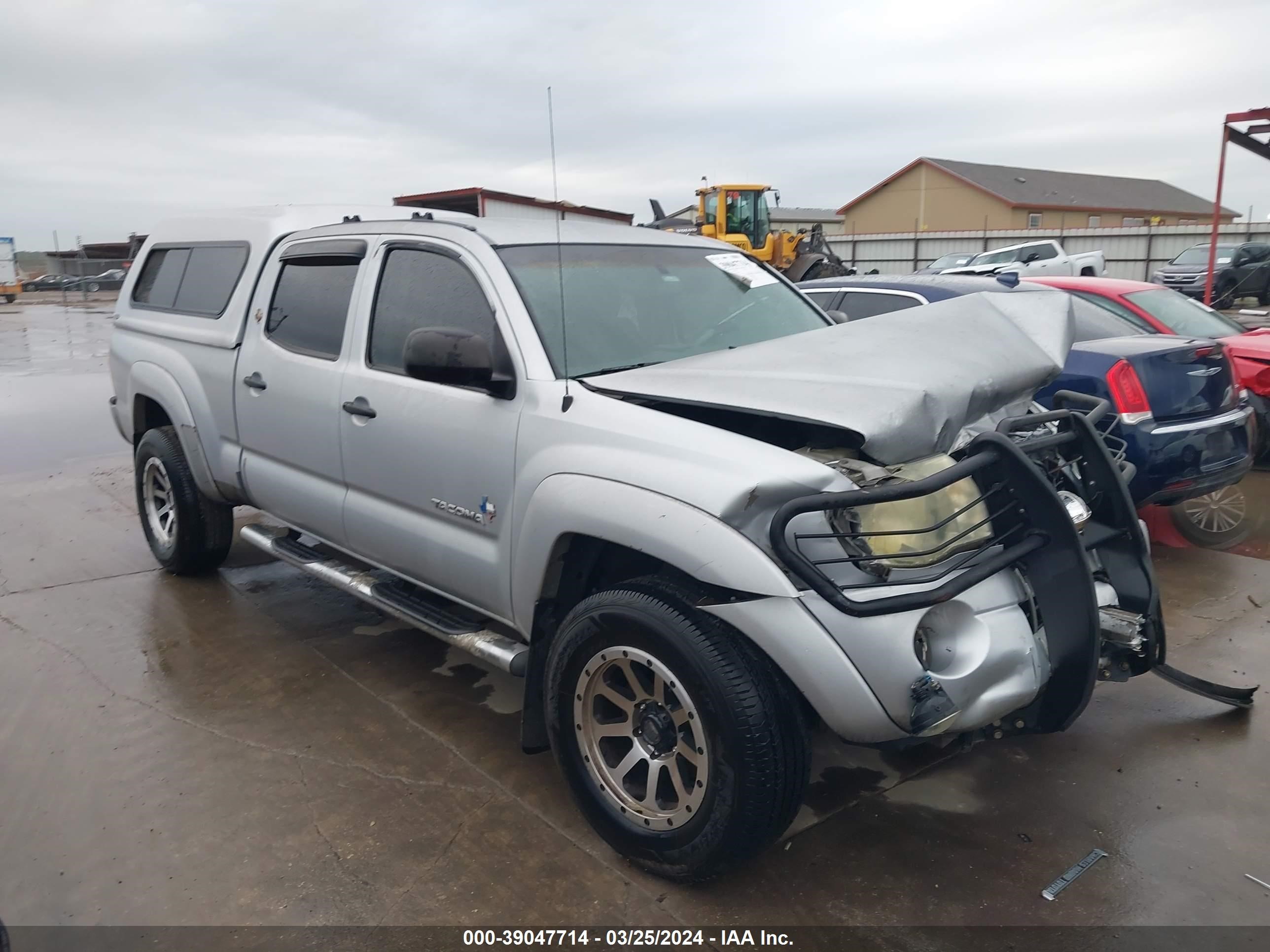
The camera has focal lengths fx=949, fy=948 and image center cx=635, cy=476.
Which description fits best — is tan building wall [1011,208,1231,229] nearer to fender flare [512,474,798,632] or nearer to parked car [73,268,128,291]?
parked car [73,268,128,291]

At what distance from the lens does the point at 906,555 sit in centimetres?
252

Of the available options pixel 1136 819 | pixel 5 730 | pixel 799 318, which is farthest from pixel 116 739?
pixel 1136 819

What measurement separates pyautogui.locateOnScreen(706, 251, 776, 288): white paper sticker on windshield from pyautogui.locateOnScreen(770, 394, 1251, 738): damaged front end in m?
1.64

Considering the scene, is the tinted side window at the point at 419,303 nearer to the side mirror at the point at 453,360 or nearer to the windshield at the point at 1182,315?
the side mirror at the point at 453,360

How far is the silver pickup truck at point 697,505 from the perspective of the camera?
252cm

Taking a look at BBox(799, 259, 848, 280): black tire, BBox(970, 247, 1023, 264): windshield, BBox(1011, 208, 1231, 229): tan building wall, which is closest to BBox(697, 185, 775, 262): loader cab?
BBox(799, 259, 848, 280): black tire

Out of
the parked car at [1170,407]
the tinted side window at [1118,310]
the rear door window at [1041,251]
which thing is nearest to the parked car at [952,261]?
the rear door window at [1041,251]

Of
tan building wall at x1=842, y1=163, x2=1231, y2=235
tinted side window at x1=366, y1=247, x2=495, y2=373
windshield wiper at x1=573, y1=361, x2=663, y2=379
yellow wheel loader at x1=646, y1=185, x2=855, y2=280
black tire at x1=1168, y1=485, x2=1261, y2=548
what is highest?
tan building wall at x1=842, y1=163, x2=1231, y2=235

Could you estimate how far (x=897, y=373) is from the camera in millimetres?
2818

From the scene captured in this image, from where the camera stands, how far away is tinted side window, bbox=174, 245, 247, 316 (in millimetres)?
5027

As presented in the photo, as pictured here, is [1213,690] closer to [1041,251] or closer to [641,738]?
[641,738]

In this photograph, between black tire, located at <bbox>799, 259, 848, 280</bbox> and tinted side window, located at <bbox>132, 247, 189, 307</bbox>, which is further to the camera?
black tire, located at <bbox>799, 259, 848, 280</bbox>

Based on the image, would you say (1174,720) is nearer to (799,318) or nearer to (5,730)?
(799,318)

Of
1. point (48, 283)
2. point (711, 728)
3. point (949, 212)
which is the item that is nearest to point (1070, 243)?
point (949, 212)
